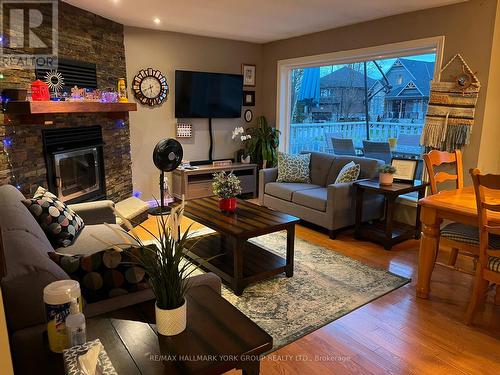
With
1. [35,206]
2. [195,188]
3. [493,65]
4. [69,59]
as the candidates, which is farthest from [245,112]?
[35,206]

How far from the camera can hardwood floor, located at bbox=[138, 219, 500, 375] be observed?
2.06m

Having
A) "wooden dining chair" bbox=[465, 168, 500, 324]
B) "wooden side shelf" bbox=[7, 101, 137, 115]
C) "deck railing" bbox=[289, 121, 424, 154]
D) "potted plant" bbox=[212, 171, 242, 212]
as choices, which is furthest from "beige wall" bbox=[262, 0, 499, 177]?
"wooden side shelf" bbox=[7, 101, 137, 115]

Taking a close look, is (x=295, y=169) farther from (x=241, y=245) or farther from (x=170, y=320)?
(x=170, y=320)

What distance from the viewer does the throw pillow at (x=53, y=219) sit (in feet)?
8.23

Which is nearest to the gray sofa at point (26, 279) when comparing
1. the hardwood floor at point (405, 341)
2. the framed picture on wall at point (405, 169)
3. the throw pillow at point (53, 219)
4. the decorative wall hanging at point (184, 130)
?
the throw pillow at point (53, 219)

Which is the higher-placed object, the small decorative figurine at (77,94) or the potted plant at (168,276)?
the small decorative figurine at (77,94)

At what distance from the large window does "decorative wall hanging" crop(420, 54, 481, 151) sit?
30cm

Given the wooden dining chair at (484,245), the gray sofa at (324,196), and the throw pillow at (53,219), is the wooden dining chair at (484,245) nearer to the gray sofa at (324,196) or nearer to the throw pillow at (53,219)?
the gray sofa at (324,196)

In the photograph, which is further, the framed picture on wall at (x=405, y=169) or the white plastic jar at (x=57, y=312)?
the framed picture on wall at (x=405, y=169)

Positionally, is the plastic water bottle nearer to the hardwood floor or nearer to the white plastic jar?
the white plastic jar

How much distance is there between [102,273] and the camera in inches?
63.1

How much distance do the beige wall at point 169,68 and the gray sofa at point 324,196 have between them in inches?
52.4

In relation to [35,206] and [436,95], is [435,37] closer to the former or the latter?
[436,95]

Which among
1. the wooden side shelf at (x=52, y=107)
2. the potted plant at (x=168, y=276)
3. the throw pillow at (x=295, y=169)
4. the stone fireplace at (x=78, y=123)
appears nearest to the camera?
the potted plant at (x=168, y=276)
